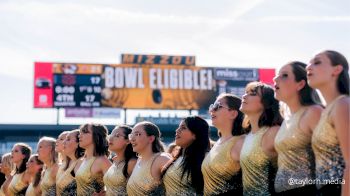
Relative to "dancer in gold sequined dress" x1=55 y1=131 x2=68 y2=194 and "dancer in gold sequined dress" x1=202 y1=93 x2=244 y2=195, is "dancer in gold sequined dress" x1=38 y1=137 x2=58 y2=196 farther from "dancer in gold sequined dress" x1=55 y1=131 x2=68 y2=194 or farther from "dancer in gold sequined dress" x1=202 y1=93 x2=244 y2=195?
"dancer in gold sequined dress" x1=202 y1=93 x2=244 y2=195

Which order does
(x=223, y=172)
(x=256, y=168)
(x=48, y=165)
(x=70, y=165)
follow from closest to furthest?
(x=256, y=168) → (x=223, y=172) → (x=70, y=165) → (x=48, y=165)


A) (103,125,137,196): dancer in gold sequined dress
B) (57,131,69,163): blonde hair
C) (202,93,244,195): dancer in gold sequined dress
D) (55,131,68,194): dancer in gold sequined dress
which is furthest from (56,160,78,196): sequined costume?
(202,93,244,195): dancer in gold sequined dress

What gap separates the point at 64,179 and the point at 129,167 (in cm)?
164

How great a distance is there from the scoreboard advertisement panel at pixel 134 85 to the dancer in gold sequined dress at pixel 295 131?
91.8ft

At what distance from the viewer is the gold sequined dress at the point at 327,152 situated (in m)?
4.30

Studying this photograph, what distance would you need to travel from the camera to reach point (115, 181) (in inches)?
304

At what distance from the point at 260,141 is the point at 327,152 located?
3.81 feet

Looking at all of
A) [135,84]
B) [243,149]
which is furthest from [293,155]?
[135,84]

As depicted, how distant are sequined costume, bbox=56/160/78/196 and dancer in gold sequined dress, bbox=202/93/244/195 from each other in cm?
328

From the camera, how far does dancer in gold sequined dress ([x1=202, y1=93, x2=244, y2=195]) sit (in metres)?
5.97

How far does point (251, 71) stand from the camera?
112 ft

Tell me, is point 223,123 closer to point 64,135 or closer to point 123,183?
point 123,183

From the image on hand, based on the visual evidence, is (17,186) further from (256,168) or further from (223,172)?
(256,168)

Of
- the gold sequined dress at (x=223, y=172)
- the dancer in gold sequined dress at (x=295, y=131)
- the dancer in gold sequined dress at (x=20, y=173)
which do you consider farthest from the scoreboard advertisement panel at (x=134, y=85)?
the dancer in gold sequined dress at (x=295, y=131)
